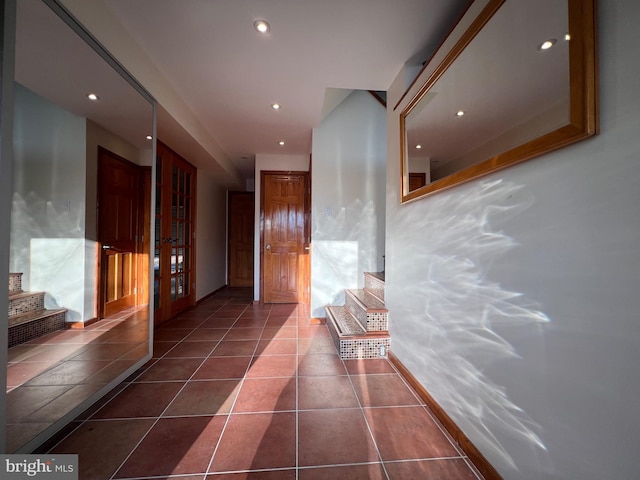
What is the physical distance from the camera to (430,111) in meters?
1.55

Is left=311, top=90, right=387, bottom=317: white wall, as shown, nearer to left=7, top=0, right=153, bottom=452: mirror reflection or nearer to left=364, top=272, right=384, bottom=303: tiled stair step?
left=364, top=272, right=384, bottom=303: tiled stair step

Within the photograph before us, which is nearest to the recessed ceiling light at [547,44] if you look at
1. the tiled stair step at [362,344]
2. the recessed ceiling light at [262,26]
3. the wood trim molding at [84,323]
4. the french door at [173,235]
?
the recessed ceiling light at [262,26]

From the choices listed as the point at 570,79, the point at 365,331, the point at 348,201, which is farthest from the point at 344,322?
the point at 570,79

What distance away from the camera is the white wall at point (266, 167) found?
160 inches

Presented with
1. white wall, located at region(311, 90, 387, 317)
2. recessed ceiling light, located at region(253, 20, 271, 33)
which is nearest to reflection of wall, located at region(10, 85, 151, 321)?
recessed ceiling light, located at region(253, 20, 271, 33)

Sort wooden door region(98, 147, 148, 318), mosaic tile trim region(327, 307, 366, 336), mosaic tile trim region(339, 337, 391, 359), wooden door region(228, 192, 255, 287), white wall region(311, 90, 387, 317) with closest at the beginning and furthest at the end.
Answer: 1. wooden door region(98, 147, 148, 318)
2. mosaic tile trim region(339, 337, 391, 359)
3. mosaic tile trim region(327, 307, 366, 336)
4. white wall region(311, 90, 387, 317)
5. wooden door region(228, 192, 255, 287)

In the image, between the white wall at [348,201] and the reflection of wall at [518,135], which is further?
the white wall at [348,201]

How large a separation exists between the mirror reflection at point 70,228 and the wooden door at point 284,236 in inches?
81.5

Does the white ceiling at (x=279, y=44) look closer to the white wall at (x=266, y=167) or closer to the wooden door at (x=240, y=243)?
the white wall at (x=266, y=167)

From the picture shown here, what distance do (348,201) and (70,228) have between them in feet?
8.47

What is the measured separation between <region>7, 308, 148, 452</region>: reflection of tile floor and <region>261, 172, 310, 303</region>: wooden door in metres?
2.14

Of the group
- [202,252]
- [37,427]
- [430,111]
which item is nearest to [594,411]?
[430,111]

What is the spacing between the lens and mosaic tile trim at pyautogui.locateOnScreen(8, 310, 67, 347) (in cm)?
111

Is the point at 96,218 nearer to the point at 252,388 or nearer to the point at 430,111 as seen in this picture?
the point at 252,388
